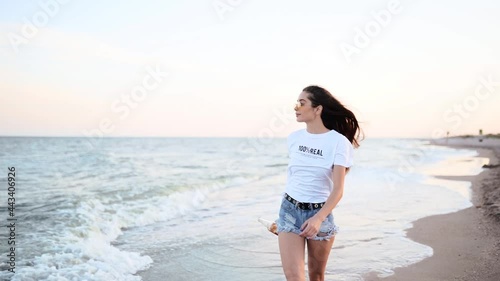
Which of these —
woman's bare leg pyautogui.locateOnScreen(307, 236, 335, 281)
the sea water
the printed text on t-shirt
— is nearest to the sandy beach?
the sea water

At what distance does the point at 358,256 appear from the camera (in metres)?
6.69

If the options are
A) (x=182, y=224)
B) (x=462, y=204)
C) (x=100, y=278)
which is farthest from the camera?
(x=462, y=204)

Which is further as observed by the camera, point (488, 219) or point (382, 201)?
point (382, 201)

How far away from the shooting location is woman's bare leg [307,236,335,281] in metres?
3.35

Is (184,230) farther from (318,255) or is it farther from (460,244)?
(318,255)

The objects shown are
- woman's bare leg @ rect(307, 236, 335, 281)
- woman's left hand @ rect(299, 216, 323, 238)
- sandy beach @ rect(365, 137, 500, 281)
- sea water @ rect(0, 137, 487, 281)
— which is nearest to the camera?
woman's left hand @ rect(299, 216, 323, 238)

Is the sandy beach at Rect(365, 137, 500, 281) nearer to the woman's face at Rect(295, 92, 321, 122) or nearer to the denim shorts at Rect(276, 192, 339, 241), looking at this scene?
the denim shorts at Rect(276, 192, 339, 241)

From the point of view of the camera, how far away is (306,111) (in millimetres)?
3393

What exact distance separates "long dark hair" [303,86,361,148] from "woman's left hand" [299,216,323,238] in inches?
29.2

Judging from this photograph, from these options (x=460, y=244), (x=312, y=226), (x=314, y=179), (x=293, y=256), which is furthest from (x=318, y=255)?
(x=460, y=244)

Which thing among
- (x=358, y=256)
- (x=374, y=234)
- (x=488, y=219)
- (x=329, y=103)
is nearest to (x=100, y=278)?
(x=358, y=256)

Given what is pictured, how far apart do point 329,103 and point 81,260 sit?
4.97 m

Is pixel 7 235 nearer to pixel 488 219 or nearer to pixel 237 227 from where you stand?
pixel 237 227

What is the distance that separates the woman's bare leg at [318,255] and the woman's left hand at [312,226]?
10.6 inches
